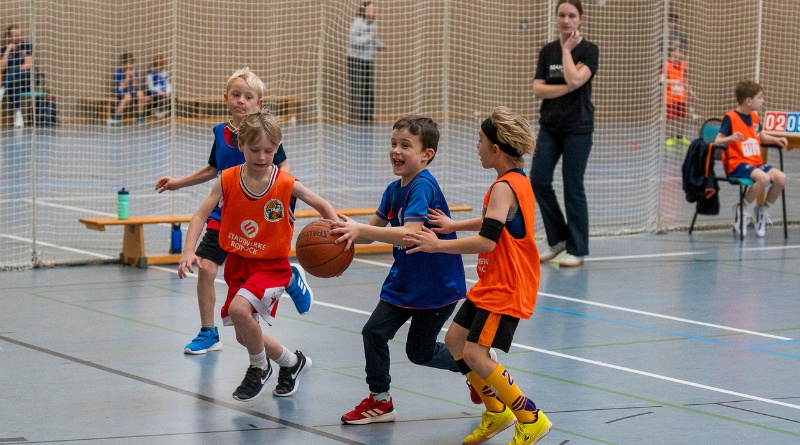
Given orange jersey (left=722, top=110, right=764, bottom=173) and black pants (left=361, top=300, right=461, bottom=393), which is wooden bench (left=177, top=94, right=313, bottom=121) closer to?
orange jersey (left=722, top=110, right=764, bottom=173)

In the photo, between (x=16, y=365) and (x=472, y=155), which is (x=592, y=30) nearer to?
(x=472, y=155)

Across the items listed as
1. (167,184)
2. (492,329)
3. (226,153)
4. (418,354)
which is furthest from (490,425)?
(226,153)

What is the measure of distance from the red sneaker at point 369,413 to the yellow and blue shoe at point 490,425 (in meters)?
0.42

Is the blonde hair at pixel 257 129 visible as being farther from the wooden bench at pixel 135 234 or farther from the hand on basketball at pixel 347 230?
the wooden bench at pixel 135 234

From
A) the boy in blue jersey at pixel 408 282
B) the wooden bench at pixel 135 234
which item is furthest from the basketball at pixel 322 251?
the wooden bench at pixel 135 234

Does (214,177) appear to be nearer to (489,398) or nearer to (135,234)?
(489,398)

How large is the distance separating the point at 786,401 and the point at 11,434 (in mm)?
3287

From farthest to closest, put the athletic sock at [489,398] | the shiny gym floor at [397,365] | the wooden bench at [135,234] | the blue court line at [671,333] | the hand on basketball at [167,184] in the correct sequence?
the wooden bench at [135,234], the blue court line at [671,333], the hand on basketball at [167,184], the shiny gym floor at [397,365], the athletic sock at [489,398]

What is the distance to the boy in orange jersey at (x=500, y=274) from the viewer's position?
439 cm

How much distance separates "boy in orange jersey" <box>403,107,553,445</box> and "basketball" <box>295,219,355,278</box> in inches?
17.1

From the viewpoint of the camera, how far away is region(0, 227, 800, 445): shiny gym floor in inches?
186

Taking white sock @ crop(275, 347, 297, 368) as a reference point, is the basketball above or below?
above

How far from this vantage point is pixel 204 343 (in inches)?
241

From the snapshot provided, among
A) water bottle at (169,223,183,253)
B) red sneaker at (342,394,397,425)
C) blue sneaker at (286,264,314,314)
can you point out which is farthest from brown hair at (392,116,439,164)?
water bottle at (169,223,183,253)
